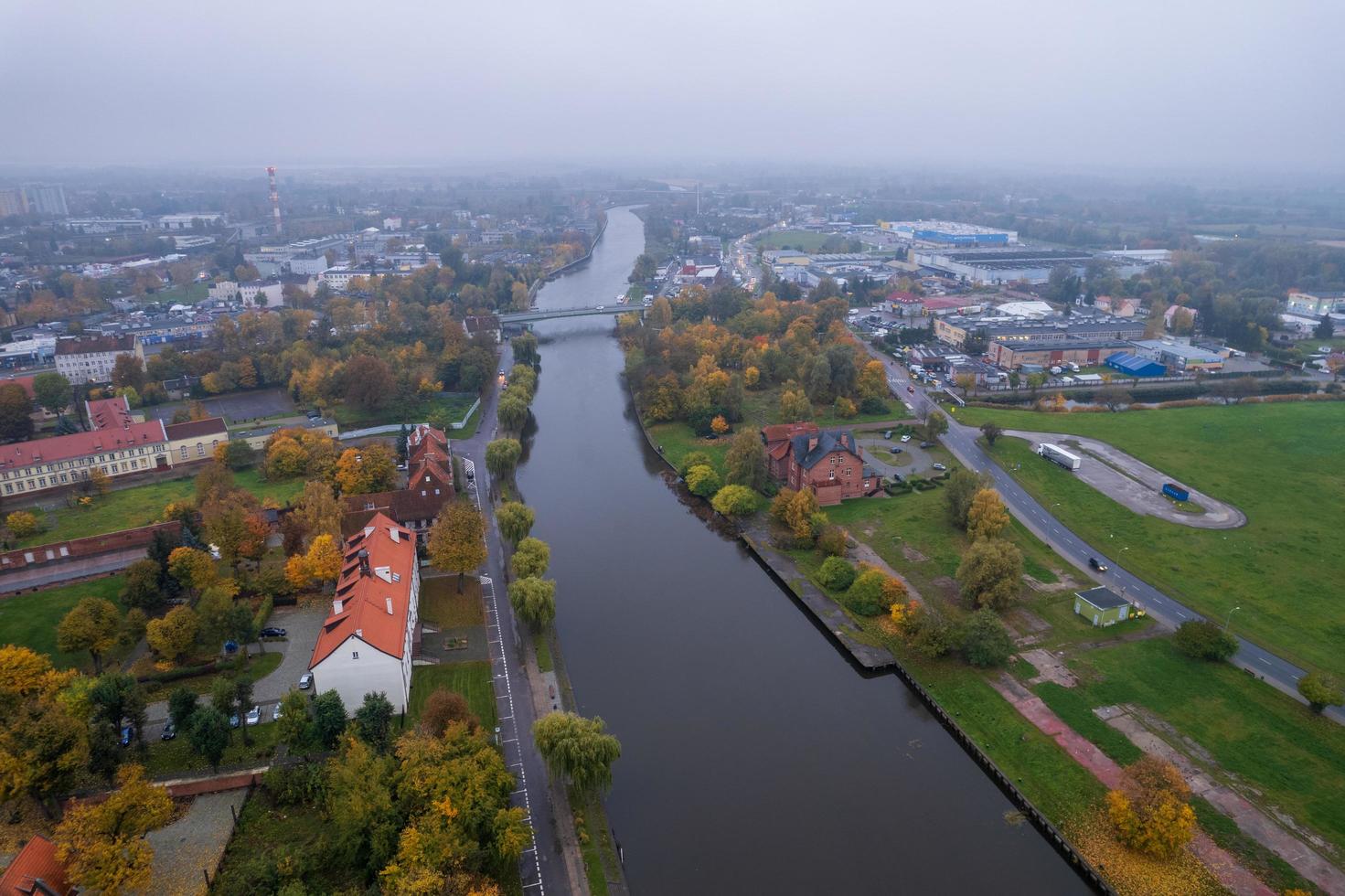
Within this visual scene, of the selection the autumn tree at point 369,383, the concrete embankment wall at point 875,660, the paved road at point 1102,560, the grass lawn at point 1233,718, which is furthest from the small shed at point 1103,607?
the autumn tree at point 369,383

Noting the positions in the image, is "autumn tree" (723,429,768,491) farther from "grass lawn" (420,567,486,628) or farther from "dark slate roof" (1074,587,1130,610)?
"dark slate roof" (1074,587,1130,610)

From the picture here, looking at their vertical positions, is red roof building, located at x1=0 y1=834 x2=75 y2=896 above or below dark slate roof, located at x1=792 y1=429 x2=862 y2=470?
below

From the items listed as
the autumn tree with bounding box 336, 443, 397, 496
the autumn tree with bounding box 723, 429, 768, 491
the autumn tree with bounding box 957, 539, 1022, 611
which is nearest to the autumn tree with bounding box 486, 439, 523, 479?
the autumn tree with bounding box 336, 443, 397, 496

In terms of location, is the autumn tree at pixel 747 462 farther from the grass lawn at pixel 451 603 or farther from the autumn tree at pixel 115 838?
the autumn tree at pixel 115 838

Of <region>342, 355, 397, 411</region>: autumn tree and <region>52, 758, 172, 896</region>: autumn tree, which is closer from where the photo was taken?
<region>52, 758, 172, 896</region>: autumn tree

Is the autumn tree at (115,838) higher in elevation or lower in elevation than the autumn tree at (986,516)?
lower
